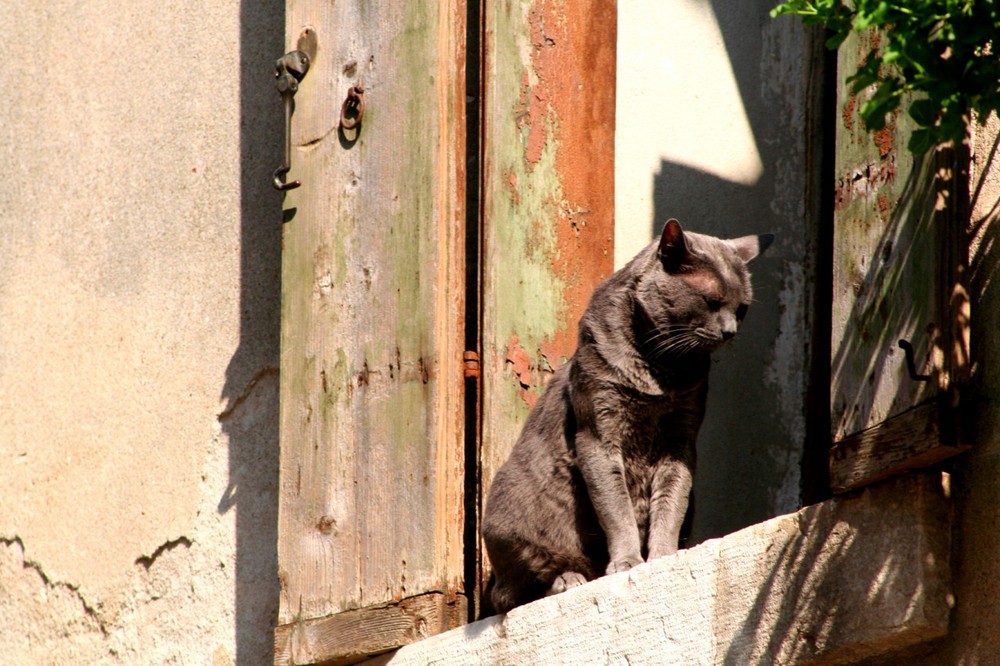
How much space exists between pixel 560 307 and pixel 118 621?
1.67 metres

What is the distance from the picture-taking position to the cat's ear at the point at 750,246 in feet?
13.3

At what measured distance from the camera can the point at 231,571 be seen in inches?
177

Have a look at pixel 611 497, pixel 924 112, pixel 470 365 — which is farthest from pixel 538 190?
pixel 924 112

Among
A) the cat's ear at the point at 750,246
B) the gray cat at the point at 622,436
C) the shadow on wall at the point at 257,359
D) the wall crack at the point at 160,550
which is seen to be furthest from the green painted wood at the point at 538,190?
the wall crack at the point at 160,550

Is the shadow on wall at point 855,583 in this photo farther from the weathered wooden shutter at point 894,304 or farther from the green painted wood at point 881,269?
the green painted wood at point 881,269

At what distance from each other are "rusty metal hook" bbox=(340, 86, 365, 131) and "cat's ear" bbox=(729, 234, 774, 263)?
1069mm

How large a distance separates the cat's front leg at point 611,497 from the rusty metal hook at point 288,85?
121 cm

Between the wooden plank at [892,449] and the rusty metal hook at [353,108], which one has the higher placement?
the rusty metal hook at [353,108]

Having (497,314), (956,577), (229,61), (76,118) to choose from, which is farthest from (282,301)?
(956,577)

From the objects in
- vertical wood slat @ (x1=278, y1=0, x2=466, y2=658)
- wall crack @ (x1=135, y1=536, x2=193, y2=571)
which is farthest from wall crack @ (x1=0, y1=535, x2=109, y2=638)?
vertical wood slat @ (x1=278, y1=0, x2=466, y2=658)

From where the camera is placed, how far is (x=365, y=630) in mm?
3908

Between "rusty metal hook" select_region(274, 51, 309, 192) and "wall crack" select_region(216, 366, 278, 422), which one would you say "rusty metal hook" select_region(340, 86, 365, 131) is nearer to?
"rusty metal hook" select_region(274, 51, 309, 192)

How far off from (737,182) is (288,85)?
1.48 meters

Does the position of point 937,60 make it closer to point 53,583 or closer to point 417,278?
point 417,278
